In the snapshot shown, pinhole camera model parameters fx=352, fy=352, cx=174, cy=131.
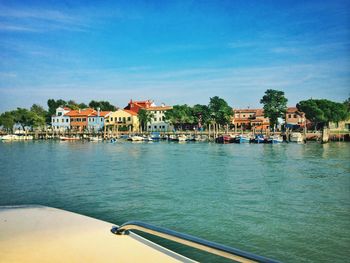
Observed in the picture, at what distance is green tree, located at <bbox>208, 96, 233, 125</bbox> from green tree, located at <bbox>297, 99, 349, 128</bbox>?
18015 millimetres

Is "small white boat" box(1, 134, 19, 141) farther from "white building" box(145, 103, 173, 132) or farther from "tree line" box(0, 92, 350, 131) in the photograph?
"white building" box(145, 103, 173, 132)

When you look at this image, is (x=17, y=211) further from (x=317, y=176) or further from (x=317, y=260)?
(x=317, y=176)

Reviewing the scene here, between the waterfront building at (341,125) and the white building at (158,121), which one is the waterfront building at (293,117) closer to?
the waterfront building at (341,125)

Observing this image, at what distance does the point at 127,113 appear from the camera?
303ft

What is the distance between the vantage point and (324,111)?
7981 cm

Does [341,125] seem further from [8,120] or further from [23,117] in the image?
[8,120]

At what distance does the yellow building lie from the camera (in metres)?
92.4

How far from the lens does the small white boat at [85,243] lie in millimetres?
3446

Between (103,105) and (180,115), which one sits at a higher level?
(103,105)

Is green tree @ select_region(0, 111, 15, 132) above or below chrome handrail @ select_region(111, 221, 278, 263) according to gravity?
above

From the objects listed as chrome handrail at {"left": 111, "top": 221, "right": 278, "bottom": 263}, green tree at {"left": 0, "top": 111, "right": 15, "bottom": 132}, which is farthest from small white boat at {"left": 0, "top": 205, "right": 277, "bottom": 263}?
green tree at {"left": 0, "top": 111, "right": 15, "bottom": 132}

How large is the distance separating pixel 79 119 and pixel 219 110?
124ft

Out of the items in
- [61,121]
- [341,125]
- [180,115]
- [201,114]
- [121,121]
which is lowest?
[341,125]

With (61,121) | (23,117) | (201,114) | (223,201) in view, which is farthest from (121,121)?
(223,201)
